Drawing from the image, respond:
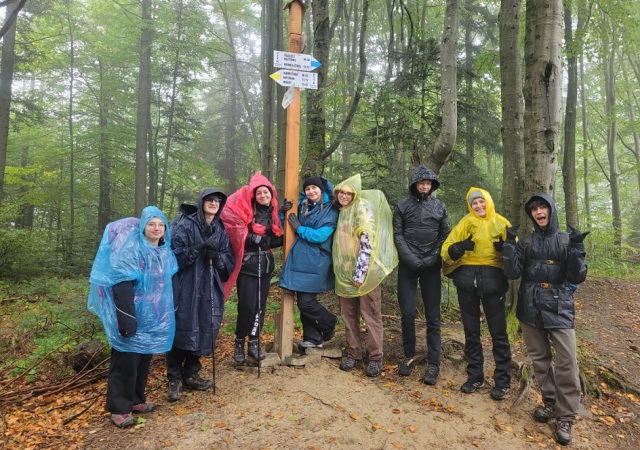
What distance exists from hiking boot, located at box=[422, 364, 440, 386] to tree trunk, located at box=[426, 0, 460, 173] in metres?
3.22

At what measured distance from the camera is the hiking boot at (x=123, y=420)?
358cm

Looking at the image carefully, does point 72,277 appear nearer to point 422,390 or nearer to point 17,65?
point 17,65

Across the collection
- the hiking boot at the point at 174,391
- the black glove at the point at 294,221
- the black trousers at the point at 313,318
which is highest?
the black glove at the point at 294,221

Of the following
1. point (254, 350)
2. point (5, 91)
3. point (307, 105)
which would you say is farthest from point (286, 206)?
point (5, 91)

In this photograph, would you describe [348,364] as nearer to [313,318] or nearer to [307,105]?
[313,318]

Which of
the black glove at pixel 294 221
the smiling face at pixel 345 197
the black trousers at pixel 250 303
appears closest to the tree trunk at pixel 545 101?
the smiling face at pixel 345 197

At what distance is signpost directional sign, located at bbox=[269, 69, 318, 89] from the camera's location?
191 inches

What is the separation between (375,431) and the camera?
3430 mm

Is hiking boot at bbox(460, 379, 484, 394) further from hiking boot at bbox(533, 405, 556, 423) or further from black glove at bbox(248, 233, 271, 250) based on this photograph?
black glove at bbox(248, 233, 271, 250)

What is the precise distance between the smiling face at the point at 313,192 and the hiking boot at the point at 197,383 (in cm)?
248

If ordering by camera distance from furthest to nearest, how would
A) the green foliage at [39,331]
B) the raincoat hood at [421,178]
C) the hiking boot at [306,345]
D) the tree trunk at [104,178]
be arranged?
1. the tree trunk at [104,178]
2. the green foliage at [39,331]
3. the hiking boot at [306,345]
4. the raincoat hood at [421,178]

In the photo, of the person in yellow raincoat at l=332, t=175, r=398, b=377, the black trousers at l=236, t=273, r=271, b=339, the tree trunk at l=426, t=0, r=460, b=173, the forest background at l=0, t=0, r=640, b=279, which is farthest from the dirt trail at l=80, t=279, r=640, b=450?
the tree trunk at l=426, t=0, r=460, b=173

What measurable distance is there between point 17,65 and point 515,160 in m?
16.2

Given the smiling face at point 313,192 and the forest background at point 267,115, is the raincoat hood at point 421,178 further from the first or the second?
the forest background at point 267,115
